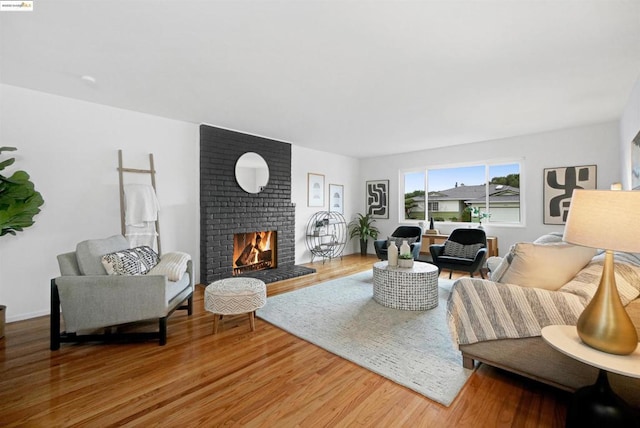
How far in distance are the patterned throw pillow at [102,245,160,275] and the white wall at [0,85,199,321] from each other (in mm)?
1009

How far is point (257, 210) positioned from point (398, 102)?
2806 millimetres

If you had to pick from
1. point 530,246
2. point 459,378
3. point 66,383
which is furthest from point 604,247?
point 66,383

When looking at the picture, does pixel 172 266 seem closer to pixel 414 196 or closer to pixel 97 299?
pixel 97 299

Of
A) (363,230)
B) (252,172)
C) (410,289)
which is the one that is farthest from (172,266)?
(363,230)

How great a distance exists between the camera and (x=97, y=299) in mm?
2330

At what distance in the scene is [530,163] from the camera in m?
4.88

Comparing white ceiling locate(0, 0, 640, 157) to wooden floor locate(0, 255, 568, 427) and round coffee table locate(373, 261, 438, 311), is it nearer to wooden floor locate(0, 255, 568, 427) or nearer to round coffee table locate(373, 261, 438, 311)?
round coffee table locate(373, 261, 438, 311)

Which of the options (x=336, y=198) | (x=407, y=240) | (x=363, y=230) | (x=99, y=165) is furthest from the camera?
(x=363, y=230)

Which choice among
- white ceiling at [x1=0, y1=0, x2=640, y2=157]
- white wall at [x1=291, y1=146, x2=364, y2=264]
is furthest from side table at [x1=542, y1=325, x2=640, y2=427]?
white wall at [x1=291, y1=146, x2=364, y2=264]

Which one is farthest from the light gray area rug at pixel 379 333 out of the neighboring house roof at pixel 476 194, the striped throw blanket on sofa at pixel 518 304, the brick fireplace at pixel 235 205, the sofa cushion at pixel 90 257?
the neighboring house roof at pixel 476 194

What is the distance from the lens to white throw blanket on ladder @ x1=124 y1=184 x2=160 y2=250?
3.54m

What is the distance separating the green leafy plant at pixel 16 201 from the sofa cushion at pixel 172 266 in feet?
3.98

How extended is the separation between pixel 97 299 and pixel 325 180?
475 centimetres

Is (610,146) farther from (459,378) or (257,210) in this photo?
(257,210)
